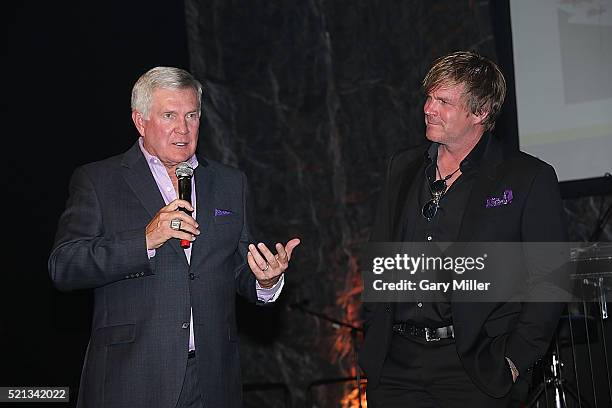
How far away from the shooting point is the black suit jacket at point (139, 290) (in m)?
2.58

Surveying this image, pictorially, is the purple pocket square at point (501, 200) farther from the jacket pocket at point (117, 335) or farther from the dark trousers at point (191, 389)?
the jacket pocket at point (117, 335)

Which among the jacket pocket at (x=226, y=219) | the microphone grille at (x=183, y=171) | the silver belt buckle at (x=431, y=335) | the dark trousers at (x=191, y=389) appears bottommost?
the dark trousers at (x=191, y=389)

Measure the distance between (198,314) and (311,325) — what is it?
3.30 meters

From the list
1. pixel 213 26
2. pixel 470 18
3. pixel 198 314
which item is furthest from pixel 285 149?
pixel 198 314

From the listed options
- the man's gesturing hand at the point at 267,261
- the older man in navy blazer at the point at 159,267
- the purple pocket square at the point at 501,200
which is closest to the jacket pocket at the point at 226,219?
the older man in navy blazer at the point at 159,267

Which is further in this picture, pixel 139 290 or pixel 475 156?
pixel 475 156

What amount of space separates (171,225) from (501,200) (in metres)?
1.20

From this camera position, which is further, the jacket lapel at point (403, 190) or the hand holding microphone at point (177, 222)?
the jacket lapel at point (403, 190)

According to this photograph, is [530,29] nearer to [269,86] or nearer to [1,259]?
[269,86]

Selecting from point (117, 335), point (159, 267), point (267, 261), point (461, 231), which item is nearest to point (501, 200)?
point (461, 231)

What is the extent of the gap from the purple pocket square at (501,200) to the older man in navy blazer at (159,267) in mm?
755

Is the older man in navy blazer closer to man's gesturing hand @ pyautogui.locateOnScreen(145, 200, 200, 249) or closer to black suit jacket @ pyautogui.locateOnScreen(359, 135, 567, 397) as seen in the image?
man's gesturing hand @ pyautogui.locateOnScreen(145, 200, 200, 249)

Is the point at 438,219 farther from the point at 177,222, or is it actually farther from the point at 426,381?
the point at 177,222

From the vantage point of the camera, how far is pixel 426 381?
8.73 ft
